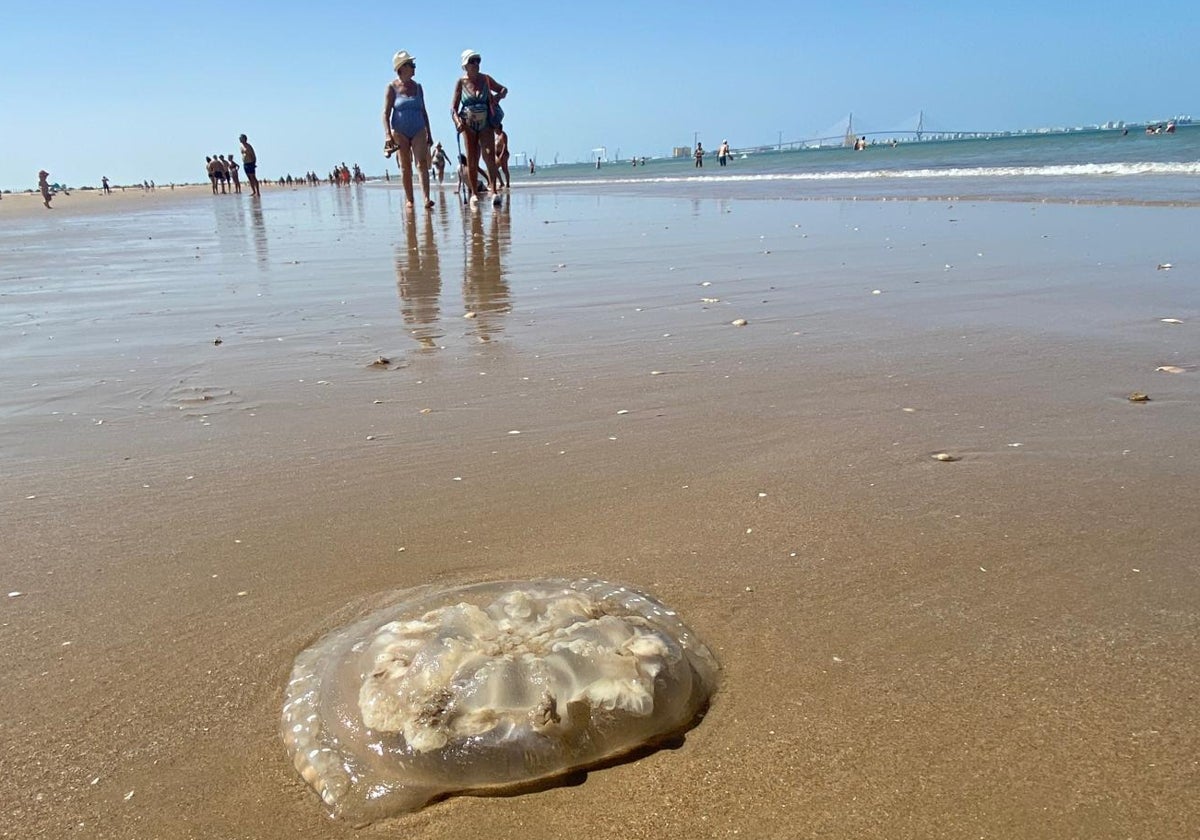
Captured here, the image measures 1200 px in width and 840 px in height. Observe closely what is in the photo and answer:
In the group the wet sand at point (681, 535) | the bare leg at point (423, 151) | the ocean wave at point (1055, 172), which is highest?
the bare leg at point (423, 151)

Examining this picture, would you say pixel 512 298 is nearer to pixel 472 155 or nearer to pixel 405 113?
pixel 405 113

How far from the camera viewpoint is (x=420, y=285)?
5.59 metres

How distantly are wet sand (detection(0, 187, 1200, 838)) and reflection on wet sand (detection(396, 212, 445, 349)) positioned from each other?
0.07m

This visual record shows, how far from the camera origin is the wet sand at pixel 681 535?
3.95 feet

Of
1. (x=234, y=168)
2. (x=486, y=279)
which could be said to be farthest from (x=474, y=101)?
(x=234, y=168)

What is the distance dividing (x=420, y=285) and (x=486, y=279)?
0.48 m

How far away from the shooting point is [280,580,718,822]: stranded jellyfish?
1.22 meters

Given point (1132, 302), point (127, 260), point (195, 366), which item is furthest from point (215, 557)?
point (127, 260)

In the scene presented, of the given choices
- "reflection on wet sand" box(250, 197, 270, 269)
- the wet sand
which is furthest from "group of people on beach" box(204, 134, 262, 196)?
the wet sand

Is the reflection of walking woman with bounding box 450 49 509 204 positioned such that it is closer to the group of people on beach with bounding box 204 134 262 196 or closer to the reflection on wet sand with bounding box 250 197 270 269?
the reflection on wet sand with bounding box 250 197 270 269

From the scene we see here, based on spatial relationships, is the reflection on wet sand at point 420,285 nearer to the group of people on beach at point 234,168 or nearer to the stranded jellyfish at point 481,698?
the stranded jellyfish at point 481,698

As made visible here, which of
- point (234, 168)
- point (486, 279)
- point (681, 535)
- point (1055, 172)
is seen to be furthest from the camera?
point (234, 168)

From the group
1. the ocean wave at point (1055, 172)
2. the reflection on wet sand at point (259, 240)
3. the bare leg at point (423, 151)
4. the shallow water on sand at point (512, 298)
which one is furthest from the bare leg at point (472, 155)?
the ocean wave at point (1055, 172)

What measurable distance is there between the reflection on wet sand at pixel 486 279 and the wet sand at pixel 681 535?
6 centimetres
